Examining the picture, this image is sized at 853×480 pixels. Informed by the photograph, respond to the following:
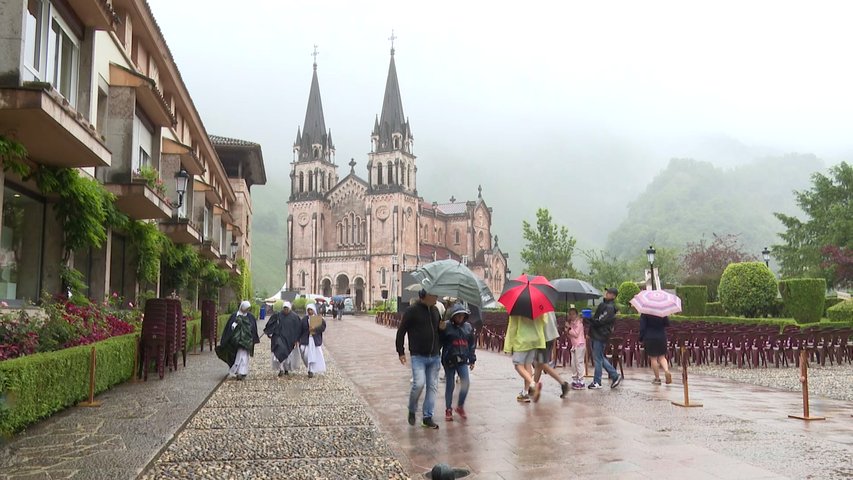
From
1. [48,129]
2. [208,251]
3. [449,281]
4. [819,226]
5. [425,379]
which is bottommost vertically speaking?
[425,379]

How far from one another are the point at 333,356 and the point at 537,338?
34.6ft

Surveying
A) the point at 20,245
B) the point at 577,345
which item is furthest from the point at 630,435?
the point at 20,245

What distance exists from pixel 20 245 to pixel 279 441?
6820 millimetres

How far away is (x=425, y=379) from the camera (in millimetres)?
8133

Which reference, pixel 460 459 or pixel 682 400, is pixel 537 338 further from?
pixel 460 459

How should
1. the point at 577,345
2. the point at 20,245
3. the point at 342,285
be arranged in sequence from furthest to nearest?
the point at 342,285 → the point at 577,345 → the point at 20,245

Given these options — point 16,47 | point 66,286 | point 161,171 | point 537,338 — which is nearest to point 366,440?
point 537,338

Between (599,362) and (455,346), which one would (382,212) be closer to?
(599,362)

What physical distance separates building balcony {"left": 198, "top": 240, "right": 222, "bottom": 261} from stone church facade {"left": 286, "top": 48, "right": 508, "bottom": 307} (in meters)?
48.7

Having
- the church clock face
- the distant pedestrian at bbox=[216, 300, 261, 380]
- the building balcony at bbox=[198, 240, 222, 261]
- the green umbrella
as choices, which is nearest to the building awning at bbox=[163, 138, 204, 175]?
the building balcony at bbox=[198, 240, 222, 261]

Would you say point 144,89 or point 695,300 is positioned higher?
point 144,89

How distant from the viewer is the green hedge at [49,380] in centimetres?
641

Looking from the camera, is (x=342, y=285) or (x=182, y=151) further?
(x=342, y=285)

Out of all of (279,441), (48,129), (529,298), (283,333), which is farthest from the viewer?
(283,333)
